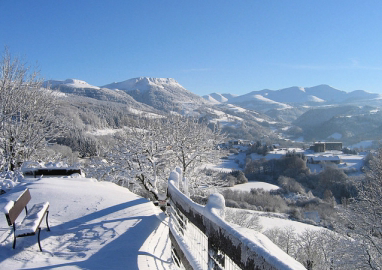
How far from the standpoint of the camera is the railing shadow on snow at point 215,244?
2070 millimetres

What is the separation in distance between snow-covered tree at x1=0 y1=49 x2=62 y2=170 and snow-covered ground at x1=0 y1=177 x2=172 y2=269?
5780 millimetres

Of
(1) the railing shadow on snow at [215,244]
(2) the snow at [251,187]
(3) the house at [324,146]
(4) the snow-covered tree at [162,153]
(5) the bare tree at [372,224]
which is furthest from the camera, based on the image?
(3) the house at [324,146]

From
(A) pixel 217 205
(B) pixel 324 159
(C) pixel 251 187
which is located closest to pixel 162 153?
(A) pixel 217 205

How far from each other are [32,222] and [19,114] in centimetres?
1107

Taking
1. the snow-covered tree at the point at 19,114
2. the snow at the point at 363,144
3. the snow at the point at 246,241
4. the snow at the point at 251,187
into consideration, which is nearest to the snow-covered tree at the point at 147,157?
the snow-covered tree at the point at 19,114

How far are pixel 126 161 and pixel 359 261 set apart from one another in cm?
1278

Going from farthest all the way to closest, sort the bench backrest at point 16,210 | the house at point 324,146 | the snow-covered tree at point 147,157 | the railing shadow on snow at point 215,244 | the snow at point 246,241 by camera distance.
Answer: the house at point 324,146
the snow-covered tree at point 147,157
the bench backrest at point 16,210
the railing shadow on snow at point 215,244
the snow at point 246,241

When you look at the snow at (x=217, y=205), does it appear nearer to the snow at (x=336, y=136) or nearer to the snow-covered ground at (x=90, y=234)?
the snow-covered ground at (x=90, y=234)

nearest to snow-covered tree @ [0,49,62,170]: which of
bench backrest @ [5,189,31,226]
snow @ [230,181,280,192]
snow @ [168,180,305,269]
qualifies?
bench backrest @ [5,189,31,226]

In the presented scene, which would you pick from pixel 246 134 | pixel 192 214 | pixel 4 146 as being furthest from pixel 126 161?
pixel 246 134

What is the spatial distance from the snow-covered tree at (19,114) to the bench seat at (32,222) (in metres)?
8.84

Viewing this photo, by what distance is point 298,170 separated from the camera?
259 feet

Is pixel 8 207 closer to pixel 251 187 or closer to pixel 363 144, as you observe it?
pixel 251 187

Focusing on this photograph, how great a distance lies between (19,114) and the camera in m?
13.7
